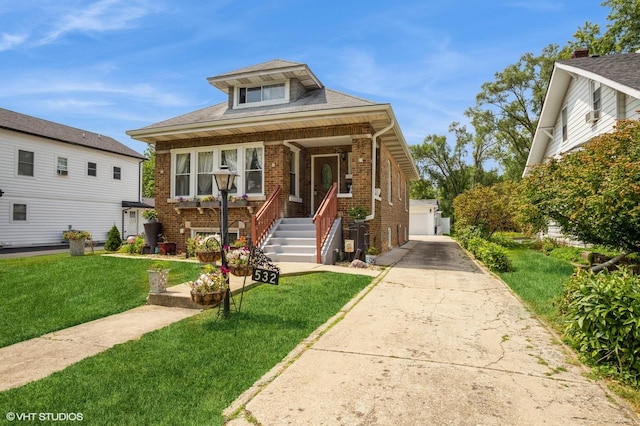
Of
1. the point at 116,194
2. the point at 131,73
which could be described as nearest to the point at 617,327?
the point at 131,73

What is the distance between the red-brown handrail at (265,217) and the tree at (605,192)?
7246mm

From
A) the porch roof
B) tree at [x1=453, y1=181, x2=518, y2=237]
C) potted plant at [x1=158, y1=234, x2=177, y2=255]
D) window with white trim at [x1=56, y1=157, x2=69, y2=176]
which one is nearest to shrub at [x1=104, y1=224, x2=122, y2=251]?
potted plant at [x1=158, y1=234, x2=177, y2=255]

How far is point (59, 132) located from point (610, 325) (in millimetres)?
26327

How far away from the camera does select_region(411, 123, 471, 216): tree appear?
153ft

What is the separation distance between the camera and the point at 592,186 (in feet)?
19.7

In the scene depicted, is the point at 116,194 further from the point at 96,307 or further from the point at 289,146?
the point at 96,307

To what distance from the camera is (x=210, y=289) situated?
489cm

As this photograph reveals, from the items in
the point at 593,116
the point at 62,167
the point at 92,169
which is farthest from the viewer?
the point at 92,169

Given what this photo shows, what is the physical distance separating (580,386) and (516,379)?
50cm

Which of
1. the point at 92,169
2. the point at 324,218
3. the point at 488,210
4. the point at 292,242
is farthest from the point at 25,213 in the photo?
the point at 488,210

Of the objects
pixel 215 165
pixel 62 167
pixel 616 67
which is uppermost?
pixel 616 67

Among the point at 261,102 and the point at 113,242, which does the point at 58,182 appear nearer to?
the point at 113,242

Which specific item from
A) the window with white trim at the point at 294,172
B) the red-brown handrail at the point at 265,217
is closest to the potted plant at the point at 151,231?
the red-brown handrail at the point at 265,217

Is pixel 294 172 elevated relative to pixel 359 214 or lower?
elevated
